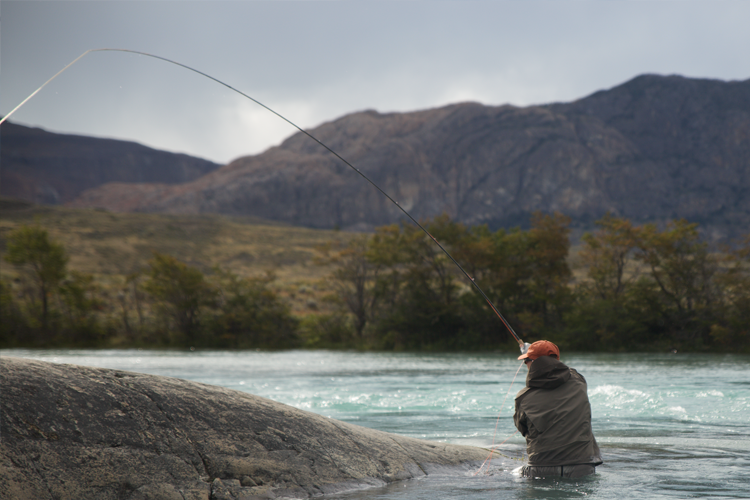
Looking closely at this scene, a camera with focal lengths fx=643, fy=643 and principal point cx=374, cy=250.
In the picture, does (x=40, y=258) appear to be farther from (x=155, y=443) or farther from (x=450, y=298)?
(x=155, y=443)

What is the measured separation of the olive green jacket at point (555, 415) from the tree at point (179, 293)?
41478 millimetres

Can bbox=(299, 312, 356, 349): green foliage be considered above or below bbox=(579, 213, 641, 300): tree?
below

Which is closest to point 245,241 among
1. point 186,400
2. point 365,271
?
point 365,271

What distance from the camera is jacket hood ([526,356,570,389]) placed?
6.22 meters

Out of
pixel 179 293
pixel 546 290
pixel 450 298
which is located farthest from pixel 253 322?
pixel 546 290

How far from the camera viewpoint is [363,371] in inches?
974

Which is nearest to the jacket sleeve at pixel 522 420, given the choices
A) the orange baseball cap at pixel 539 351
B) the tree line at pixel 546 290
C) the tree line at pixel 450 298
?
the orange baseball cap at pixel 539 351

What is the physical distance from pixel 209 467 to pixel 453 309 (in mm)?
34283

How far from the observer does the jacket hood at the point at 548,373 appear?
6219 mm

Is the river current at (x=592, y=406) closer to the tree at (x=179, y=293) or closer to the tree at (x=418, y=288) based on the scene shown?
the tree at (x=418, y=288)

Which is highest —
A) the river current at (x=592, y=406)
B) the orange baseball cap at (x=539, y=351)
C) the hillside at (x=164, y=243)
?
the hillside at (x=164, y=243)

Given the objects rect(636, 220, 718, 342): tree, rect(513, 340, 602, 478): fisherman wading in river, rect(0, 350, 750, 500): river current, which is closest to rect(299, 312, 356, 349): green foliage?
rect(0, 350, 750, 500): river current

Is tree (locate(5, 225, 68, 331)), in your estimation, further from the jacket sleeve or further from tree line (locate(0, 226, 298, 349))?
the jacket sleeve

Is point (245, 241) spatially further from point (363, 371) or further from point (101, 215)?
point (363, 371)
